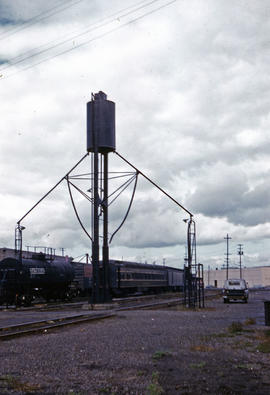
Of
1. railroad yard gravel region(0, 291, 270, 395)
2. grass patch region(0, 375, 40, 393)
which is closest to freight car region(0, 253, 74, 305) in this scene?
railroad yard gravel region(0, 291, 270, 395)

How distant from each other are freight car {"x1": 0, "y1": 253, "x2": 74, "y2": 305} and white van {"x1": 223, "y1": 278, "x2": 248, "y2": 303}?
13.7 m

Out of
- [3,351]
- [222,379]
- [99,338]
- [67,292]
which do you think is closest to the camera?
[222,379]

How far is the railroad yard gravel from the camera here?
796 cm

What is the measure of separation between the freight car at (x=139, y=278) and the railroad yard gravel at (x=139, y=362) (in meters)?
28.3

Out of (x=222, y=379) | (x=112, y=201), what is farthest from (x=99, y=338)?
(x=112, y=201)

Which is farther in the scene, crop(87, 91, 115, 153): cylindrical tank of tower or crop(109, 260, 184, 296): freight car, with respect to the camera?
crop(109, 260, 184, 296): freight car

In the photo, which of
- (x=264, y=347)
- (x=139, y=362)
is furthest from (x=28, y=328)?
(x=264, y=347)

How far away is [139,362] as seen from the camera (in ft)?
33.4

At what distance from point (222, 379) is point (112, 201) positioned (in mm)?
24746

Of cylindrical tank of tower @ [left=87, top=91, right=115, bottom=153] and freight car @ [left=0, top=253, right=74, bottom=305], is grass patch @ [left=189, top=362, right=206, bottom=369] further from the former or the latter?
freight car @ [left=0, top=253, right=74, bottom=305]

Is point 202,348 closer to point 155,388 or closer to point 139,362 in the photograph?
point 139,362

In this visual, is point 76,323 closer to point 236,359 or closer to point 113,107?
point 236,359

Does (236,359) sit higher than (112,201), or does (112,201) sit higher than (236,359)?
(112,201)

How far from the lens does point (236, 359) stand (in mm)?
10398
